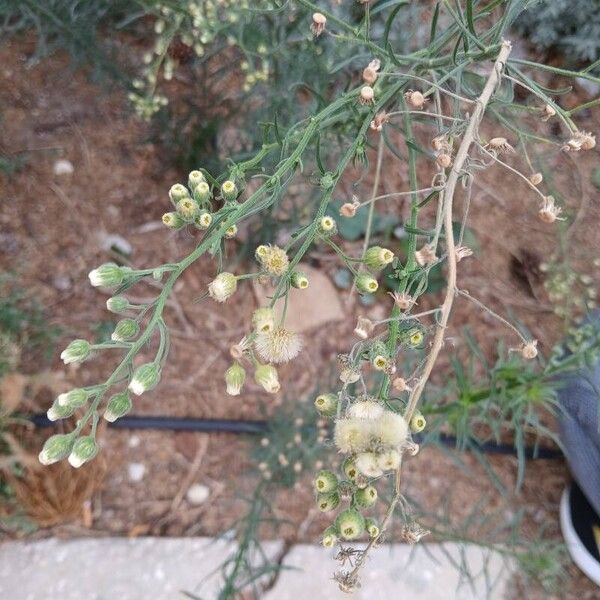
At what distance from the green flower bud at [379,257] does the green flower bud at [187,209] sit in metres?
0.25

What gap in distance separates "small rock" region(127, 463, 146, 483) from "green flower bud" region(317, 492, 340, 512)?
131 cm

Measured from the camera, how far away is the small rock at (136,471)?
6.95 ft

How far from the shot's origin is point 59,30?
1.82 metres

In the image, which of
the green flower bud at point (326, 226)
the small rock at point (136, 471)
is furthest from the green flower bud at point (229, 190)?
the small rock at point (136, 471)

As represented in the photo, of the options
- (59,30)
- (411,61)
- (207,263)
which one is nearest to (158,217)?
(207,263)

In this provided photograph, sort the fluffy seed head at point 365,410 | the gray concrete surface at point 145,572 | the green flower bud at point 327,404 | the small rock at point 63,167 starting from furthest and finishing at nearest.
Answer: the small rock at point 63,167 → the gray concrete surface at point 145,572 → the green flower bud at point 327,404 → the fluffy seed head at point 365,410

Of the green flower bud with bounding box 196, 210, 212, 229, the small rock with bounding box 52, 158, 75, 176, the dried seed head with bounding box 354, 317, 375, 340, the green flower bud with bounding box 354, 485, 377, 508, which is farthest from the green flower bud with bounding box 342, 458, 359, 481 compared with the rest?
the small rock with bounding box 52, 158, 75, 176

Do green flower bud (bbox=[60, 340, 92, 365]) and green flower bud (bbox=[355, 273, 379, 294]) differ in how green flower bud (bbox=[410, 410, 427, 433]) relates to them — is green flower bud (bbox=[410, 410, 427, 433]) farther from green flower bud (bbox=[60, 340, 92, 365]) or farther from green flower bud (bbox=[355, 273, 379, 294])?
green flower bud (bbox=[60, 340, 92, 365])

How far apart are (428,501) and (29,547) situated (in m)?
1.23

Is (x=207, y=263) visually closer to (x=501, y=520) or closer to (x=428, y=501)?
(x=428, y=501)

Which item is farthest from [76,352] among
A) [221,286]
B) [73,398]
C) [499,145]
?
[499,145]

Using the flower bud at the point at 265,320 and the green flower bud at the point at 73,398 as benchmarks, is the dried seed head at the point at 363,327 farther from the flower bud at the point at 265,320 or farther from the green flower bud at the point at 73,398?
the green flower bud at the point at 73,398

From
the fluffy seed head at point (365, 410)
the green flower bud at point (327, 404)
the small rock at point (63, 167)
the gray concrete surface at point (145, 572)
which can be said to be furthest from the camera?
the small rock at point (63, 167)

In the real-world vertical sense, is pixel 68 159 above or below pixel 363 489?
below
